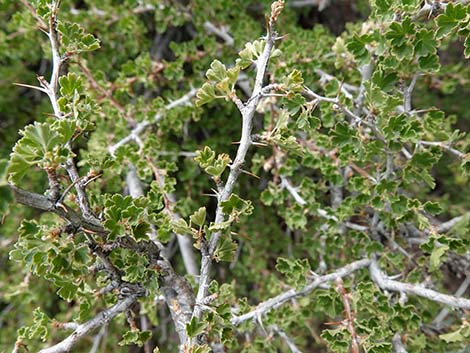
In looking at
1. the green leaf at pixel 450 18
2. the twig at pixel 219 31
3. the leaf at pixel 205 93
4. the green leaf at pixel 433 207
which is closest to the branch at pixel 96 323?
the leaf at pixel 205 93

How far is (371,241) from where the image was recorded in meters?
1.44

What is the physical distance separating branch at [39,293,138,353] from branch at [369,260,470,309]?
73cm

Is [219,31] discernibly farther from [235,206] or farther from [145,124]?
[235,206]

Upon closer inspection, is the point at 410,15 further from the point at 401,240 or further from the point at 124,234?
the point at 124,234

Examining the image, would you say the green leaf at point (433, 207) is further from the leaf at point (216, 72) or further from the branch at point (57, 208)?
the branch at point (57, 208)

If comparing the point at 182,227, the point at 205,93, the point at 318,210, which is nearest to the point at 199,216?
the point at 182,227

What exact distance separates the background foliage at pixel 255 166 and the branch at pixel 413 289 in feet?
0.10

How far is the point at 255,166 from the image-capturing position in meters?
1.65

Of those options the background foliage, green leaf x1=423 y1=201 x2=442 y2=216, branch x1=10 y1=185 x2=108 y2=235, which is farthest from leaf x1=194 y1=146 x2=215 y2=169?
green leaf x1=423 y1=201 x2=442 y2=216

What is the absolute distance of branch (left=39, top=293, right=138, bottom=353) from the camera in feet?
3.24

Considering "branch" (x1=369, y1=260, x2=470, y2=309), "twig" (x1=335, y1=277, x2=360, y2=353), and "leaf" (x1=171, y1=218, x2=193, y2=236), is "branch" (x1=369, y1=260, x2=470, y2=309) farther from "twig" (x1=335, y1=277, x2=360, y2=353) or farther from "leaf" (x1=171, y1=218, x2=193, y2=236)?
"leaf" (x1=171, y1=218, x2=193, y2=236)

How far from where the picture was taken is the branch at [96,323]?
988 millimetres

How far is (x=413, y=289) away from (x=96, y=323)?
82 centimetres

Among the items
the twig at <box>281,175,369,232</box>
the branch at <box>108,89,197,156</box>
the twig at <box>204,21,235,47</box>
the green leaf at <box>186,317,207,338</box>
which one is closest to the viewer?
the green leaf at <box>186,317,207,338</box>
